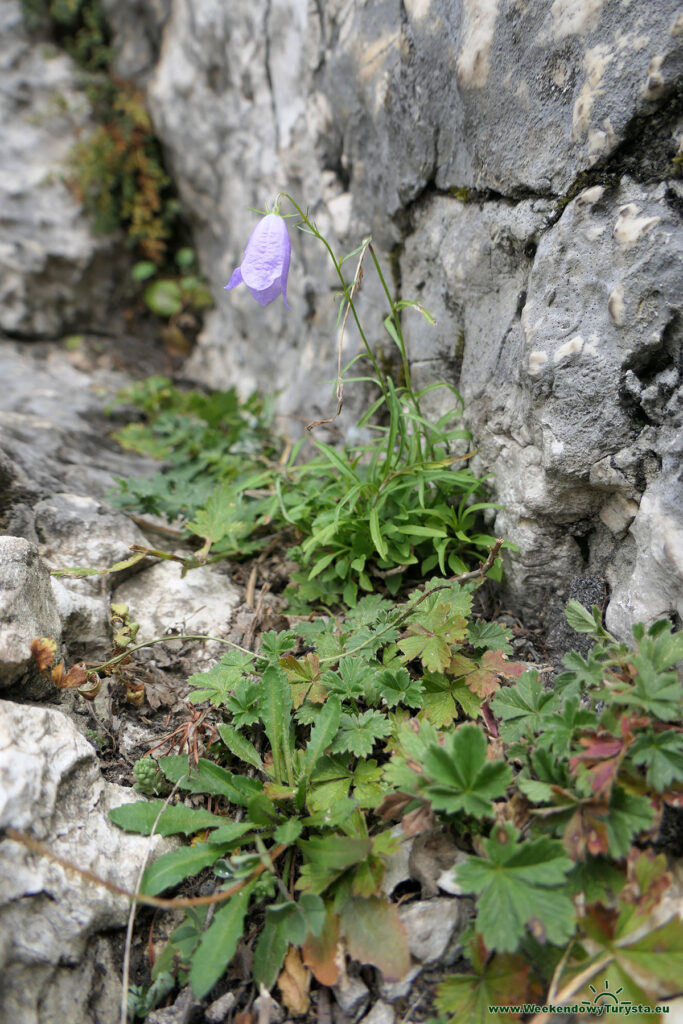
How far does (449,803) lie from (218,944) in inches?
23.9

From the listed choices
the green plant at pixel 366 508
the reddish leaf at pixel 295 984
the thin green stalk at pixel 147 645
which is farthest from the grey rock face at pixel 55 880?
the green plant at pixel 366 508

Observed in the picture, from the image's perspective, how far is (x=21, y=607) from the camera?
5.88ft

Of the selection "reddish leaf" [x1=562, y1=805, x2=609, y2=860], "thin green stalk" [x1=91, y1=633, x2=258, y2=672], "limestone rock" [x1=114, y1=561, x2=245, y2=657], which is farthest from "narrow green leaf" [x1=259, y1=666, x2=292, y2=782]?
"reddish leaf" [x1=562, y1=805, x2=609, y2=860]

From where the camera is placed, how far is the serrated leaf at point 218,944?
1.40 metres

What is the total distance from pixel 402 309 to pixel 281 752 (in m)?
1.83

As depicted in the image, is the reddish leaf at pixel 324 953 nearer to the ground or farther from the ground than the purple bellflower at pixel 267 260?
nearer to the ground

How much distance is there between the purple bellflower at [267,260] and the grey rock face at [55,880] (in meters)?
1.38

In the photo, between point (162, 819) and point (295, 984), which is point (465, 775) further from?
point (162, 819)

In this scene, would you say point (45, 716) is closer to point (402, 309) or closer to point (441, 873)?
point (441, 873)

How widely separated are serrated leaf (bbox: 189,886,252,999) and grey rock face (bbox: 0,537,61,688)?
2.67 ft

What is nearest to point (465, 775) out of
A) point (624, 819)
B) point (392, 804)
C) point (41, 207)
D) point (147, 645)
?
point (392, 804)

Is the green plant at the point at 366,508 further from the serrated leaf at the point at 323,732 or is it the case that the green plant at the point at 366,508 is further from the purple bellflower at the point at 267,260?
the serrated leaf at the point at 323,732

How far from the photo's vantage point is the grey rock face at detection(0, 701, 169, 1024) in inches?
56.1

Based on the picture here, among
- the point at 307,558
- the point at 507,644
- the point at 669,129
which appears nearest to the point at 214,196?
the point at 307,558
